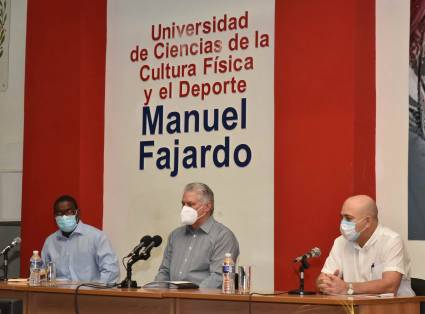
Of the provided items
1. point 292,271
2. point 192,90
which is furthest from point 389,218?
point 192,90

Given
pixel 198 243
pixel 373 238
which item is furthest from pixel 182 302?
pixel 373 238

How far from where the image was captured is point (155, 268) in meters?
7.75

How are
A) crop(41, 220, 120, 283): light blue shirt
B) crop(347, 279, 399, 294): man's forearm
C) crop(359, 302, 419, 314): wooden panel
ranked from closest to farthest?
crop(359, 302, 419, 314): wooden panel → crop(347, 279, 399, 294): man's forearm → crop(41, 220, 120, 283): light blue shirt

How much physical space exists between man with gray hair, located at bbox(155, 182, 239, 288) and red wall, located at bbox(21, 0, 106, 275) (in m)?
1.51

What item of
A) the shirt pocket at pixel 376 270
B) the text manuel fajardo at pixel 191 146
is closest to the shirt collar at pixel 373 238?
the shirt pocket at pixel 376 270

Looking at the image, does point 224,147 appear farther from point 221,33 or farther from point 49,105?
point 49,105

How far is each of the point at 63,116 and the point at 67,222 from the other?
1284mm

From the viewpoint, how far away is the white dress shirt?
5.94 meters

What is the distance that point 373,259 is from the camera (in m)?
6.08

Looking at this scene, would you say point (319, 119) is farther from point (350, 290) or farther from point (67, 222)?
point (67, 222)

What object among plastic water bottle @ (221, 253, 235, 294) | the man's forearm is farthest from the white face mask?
the man's forearm

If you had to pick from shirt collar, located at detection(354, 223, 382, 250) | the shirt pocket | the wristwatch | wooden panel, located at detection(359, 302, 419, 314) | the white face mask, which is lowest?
wooden panel, located at detection(359, 302, 419, 314)

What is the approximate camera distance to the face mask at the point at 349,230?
6.05 meters

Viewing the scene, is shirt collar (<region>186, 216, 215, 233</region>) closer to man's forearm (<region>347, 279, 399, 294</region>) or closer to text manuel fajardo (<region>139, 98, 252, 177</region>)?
Result: text manuel fajardo (<region>139, 98, 252, 177</region>)
